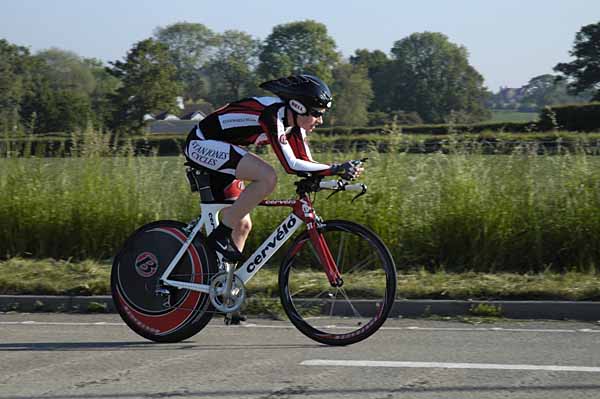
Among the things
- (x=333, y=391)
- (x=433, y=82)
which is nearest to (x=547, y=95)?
(x=433, y=82)

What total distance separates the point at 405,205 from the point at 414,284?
7.14 ft

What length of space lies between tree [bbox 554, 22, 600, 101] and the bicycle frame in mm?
36361

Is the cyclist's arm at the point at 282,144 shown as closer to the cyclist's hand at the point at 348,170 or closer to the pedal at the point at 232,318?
the cyclist's hand at the point at 348,170

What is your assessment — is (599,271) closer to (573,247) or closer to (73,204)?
(573,247)

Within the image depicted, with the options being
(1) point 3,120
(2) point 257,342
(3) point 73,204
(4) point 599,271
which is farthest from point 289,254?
(1) point 3,120

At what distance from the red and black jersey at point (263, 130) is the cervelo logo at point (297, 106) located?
65mm

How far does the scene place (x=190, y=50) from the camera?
63375mm

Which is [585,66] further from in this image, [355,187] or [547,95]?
[355,187]

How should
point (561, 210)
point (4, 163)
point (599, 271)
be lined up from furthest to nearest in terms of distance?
point (4, 163) → point (561, 210) → point (599, 271)

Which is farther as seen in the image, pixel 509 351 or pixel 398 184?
pixel 398 184

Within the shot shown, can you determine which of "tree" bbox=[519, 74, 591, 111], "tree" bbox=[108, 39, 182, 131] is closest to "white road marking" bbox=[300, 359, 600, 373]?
"tree" bbox=[519, 74, 591, 111]

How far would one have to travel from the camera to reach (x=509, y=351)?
643cm

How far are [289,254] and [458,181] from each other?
485 centimetres

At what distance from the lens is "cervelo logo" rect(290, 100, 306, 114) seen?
20.8 feet
